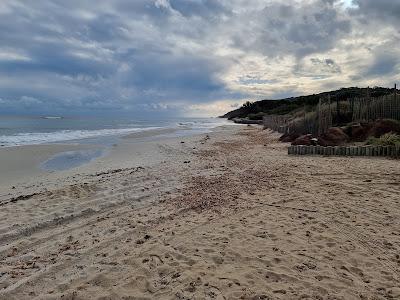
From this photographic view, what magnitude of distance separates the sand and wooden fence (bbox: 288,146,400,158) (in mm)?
2855

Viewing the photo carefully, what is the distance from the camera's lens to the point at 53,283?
3.93 metres

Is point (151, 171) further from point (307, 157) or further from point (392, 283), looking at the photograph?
point (392, 283)

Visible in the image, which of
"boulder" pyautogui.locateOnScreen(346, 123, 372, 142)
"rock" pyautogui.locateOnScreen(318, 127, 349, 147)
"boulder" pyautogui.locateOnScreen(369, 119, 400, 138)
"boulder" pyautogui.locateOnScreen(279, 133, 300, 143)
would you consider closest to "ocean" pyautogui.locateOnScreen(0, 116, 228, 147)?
"boulder" pyautogui.locateOnScreen(279, 133, 300, 143)

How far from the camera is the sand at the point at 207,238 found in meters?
3.77

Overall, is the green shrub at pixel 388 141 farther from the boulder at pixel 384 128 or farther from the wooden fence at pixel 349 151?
the boulder at pixel 384 128

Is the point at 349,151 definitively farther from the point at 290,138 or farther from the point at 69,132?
the point at 69,132

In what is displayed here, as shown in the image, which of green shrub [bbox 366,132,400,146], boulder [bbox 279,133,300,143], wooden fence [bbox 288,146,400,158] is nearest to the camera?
wooden fence [bbox 288,146,400,158]

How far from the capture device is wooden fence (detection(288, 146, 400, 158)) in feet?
37.6

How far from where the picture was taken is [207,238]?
5.06 metres

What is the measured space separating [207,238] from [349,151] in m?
8.84

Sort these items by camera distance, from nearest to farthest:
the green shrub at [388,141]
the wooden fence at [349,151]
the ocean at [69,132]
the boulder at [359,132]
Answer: the wooden fence at [349,151] < the green shrub at [388,141] < the boulder at [359,132] < the ocean at [69,132]

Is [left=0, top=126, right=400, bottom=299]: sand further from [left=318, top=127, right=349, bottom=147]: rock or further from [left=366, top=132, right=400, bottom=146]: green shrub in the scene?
[left=318, top=127, right=349, bottom=147]: rock

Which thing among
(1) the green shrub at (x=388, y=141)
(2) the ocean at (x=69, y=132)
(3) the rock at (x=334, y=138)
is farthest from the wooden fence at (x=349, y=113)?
(2) the ocean at (x=69, y=132)

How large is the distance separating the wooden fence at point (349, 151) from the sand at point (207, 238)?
2855mm
